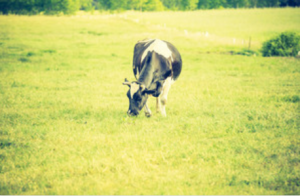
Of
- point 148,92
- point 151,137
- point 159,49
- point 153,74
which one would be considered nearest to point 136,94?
point 148,92

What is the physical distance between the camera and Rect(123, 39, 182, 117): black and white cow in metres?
7.30

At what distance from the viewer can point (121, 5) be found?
9775 centimetres

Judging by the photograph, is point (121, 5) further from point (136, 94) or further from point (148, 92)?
point (136, 94)

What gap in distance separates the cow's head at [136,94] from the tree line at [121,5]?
72067mm

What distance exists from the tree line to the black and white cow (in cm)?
7109

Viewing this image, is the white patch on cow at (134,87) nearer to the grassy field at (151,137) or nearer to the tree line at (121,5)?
the grassy field at (151,137)

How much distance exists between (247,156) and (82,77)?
10.2m

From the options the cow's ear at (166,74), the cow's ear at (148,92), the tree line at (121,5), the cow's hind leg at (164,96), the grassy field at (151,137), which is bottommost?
the grassy field at (151,137)

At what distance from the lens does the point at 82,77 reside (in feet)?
46.1

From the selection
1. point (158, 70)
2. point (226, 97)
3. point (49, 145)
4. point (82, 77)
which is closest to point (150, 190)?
point (49, 145)

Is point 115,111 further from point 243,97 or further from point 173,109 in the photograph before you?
point 243,97

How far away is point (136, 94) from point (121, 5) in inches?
3803

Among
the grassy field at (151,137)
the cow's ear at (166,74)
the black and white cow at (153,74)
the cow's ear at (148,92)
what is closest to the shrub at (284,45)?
the grassy field at (151,137)

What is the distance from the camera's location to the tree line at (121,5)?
238 feet
